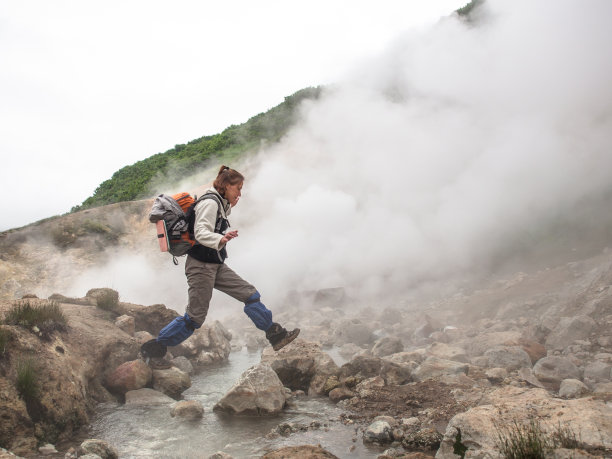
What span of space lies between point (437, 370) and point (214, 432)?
2.24 m

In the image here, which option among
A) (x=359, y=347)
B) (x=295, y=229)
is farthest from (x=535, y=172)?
(x=359, y=347)

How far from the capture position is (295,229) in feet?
40.4

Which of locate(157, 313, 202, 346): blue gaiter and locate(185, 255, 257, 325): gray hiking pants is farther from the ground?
locate(185, 255, 257, 325): gray hiking pants

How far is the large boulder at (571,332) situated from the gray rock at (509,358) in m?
0.80

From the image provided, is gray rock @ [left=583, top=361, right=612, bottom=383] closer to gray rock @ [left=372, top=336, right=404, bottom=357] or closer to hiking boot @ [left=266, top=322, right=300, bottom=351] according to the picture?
gray rock @ [left=372, top=336, right=404, bottom=357]

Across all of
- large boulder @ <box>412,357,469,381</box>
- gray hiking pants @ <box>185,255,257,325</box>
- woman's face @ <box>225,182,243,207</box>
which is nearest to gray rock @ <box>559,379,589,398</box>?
large boulder @ <box>412,357,469,381</box>

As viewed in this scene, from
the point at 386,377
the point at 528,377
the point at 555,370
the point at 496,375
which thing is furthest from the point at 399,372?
the point at 555,370

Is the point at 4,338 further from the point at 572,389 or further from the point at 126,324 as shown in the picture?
the point at 572,389

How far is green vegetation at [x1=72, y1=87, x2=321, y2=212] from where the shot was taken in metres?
19.4

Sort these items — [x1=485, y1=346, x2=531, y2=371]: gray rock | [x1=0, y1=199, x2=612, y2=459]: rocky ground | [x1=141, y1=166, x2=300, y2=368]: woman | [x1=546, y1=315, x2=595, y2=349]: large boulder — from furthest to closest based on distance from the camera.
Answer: [x1=546, y1=315, x2=595, y2=349]: large boulder < [x1=485, y1=346, x2=531, y2=371]: gray rock < [x1=141, y1=166, x2=300, y2=368]: woman < [x1=0, y1=199, x2=612, y2=459]: rocky ground

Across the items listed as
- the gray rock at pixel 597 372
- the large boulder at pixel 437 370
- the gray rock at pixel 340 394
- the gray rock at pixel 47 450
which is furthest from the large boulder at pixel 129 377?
the gray rock at pixel 597 372

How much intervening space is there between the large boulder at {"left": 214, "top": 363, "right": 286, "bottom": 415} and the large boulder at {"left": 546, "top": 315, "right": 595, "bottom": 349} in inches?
134

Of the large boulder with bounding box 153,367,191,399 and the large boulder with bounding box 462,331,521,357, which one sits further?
the large boulder with bounding box 462,331,521,357

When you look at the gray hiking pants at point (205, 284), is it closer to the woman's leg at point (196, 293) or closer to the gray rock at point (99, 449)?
the woman's leg at point (196, 293)
